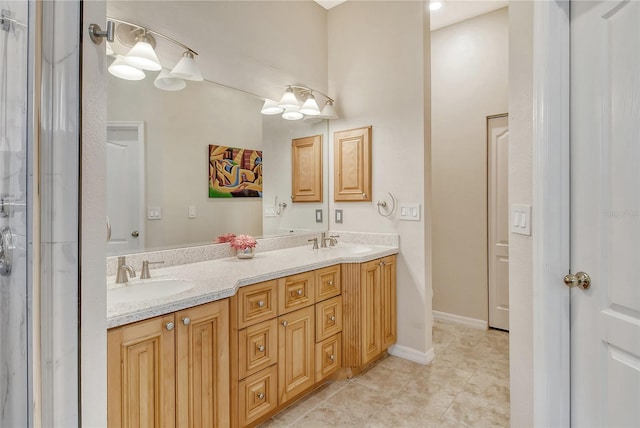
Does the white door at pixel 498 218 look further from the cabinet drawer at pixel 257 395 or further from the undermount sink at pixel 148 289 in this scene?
the undermount sink at pixel 148 289

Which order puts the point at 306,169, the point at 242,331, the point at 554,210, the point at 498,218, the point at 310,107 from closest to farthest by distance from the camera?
the point at 554,210 → the point at 242,331 → the point at 310,107 → the point at 306,169 → the point at 498,218

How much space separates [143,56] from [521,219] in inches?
77.2

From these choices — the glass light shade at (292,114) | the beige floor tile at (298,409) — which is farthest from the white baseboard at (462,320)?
the glass light shade at (292,114)

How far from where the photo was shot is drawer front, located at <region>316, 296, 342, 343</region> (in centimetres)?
204

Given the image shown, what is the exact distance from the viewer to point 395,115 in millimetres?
2629

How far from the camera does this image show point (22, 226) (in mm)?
702

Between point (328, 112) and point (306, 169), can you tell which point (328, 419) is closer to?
point (306, 169)

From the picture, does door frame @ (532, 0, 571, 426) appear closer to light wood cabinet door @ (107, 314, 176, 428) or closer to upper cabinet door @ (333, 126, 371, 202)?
light wood cabinet door @ (107, 314, 176, 428)

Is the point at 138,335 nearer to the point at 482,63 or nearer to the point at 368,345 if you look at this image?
the point at 368,345

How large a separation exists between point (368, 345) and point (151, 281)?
1.48 metres

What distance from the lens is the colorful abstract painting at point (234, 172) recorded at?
7.09ft

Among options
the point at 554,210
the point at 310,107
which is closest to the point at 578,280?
the point at 554,210

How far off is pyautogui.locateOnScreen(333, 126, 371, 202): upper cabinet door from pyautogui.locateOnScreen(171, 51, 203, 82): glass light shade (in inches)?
52.6

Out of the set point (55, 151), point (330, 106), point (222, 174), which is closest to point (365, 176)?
point (330, 106)
